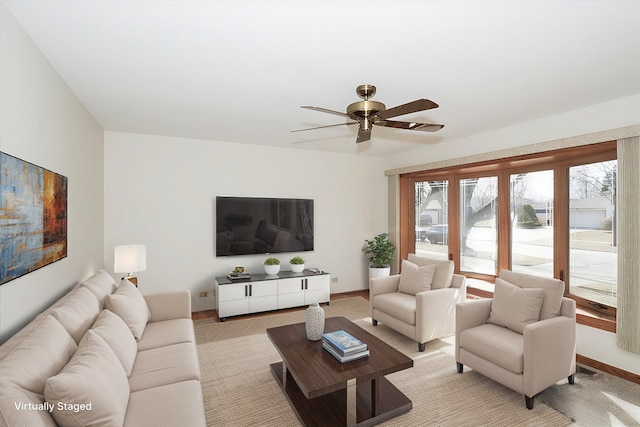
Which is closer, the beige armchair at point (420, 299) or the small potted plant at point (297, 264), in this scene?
the beige armchair at point (420, 299)

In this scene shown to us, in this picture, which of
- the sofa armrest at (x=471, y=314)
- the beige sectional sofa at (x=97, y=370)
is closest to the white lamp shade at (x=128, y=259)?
the beige sectional sofa at (x=97, y=370)

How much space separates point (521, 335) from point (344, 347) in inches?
64.1

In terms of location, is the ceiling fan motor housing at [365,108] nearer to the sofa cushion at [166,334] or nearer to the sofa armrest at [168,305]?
the sofa cushion at [166,334]

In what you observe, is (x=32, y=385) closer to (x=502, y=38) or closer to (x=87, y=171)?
(x=87, y=171)

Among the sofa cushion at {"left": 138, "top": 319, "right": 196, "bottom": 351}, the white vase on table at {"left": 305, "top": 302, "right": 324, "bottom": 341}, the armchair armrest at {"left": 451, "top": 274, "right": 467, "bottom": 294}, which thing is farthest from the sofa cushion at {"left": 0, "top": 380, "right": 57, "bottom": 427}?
the armchair armrest at {"left": 451, "top": 274, "right": 467, "bottom": 294}

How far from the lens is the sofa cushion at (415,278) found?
3.86 meters

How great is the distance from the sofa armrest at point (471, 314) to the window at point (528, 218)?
1324 mm

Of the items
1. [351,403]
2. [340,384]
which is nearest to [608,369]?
[351,403]

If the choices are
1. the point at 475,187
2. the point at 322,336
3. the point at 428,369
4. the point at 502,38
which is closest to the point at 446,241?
the point at 475,187

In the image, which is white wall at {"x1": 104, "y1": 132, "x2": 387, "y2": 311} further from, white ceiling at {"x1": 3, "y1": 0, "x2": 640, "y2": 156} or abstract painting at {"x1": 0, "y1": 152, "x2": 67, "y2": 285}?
abstract painting at {"x1": 0, "y1": 152, "x2": 67, "y2": 285}

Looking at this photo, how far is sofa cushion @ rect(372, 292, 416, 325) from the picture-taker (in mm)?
3484

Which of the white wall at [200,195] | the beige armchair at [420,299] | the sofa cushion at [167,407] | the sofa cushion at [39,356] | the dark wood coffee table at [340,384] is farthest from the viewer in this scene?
the white wall at [200,195]

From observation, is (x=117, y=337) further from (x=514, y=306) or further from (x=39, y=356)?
(x=514, y=306)

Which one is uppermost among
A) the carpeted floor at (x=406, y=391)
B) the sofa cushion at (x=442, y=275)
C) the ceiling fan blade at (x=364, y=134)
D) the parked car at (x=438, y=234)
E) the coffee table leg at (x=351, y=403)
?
the ceiling fan blade at (x=364, y=134)
